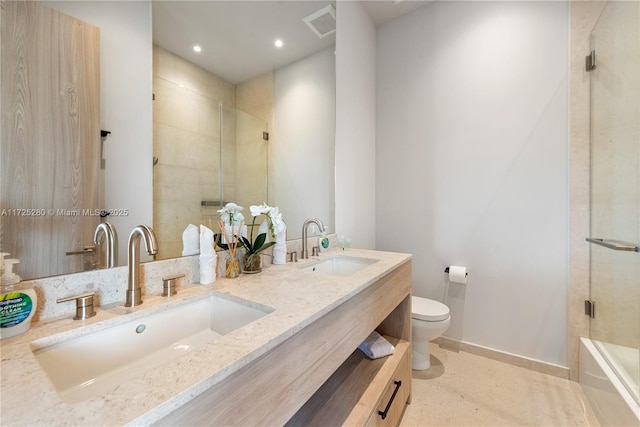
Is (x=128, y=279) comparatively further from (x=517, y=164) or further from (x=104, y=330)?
(x=517, y=164)

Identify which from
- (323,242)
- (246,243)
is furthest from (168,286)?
(323,242)

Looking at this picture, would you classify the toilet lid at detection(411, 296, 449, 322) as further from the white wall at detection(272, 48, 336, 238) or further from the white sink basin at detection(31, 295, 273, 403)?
the white sink basin at detection(31, 295, 273, 403)

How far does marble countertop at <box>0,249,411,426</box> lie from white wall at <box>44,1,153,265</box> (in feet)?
0.72

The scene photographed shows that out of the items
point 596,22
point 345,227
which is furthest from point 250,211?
point 596,22

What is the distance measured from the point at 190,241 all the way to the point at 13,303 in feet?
1.51

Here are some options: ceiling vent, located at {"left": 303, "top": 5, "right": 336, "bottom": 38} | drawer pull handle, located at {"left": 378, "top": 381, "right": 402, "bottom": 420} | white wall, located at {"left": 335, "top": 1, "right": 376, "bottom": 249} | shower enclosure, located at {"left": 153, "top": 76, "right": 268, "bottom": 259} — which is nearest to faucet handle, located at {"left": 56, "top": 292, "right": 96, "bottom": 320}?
shower enclosure, located at {"left": 153, "top": 76, "right": 268, "bottom": 259}

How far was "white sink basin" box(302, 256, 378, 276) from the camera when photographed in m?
1.50

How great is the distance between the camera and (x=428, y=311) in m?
1.72

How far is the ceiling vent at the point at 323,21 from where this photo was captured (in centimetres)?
171

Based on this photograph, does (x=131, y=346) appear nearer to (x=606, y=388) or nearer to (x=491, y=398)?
(x=491, y=398)

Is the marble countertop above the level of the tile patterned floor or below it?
above

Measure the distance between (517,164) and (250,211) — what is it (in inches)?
75.8

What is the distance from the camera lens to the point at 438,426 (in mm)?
1352

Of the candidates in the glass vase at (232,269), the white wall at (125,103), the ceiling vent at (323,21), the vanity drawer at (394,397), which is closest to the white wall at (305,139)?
the ceiling vent at (323,21)
